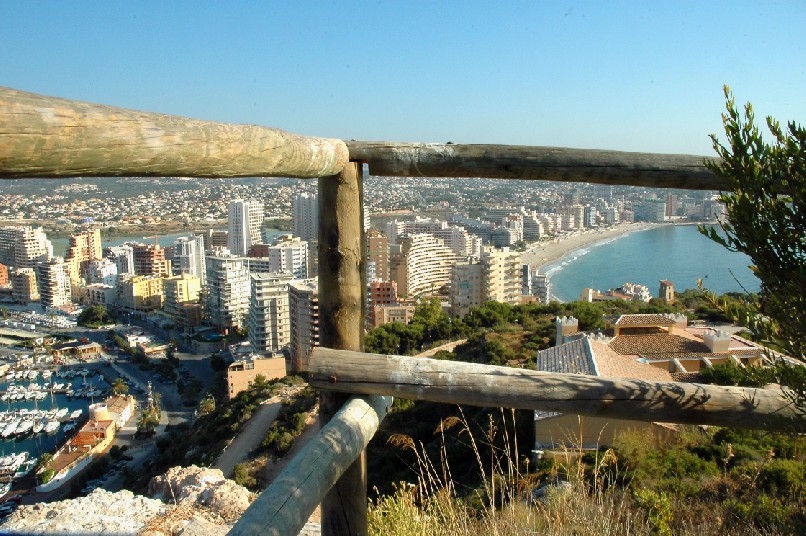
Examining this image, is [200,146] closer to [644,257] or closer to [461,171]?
[461,171]

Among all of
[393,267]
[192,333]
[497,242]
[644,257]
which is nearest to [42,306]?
[192,333]

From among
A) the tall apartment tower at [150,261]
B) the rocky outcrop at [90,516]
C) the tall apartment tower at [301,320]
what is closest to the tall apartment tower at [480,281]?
the tall apartment tower at [301,320]

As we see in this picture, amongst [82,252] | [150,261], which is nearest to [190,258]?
[150,261]

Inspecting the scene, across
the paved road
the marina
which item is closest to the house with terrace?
the paved road

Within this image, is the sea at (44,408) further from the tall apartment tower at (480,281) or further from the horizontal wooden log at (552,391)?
the horizontal wooden log at (552,391)

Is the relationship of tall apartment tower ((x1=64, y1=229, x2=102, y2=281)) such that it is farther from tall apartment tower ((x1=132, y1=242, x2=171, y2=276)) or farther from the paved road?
the paved road
